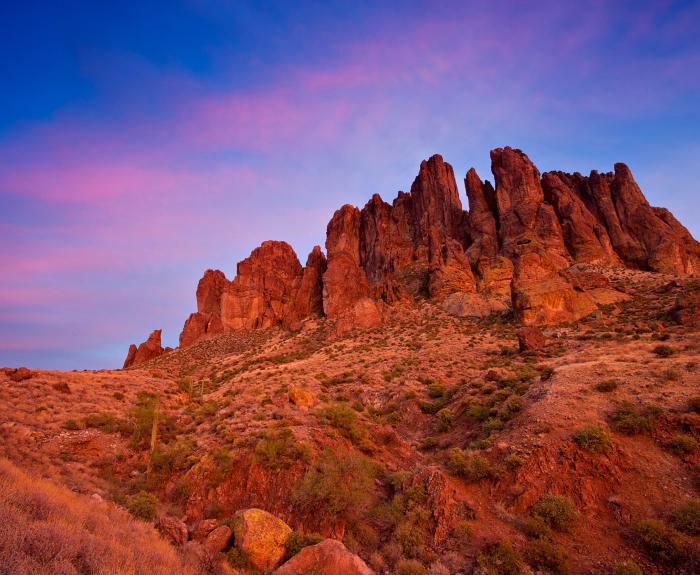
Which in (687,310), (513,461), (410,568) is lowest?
(410,568)

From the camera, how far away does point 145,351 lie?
267ft

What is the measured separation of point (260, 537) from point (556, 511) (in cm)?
894

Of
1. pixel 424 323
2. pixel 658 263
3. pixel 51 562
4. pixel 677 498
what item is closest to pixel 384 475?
pixel 677 498

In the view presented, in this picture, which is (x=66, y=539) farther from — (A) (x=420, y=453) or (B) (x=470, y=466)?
(A) (x=420, y=453)

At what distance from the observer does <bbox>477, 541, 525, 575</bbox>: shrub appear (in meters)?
9.33

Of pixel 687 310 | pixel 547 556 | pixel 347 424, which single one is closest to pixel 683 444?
pixel 547 556

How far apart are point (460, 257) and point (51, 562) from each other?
66440 millimetres

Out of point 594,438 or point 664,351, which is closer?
point 594,438

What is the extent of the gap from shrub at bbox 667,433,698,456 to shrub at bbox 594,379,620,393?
385cm

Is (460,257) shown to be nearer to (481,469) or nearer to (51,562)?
(481,469)

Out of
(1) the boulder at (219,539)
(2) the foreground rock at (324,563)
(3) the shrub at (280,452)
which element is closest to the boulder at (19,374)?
(3) the shrub at (280,452)

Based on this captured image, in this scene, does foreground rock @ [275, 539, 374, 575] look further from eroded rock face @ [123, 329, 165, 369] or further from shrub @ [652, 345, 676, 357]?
eroded rock face @ [123, 329, 165, 369]

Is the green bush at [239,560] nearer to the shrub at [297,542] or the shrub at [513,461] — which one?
the shrub at [297,542]

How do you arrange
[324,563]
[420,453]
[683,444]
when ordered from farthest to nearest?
[420,453] → [683,444] → [324,563]
